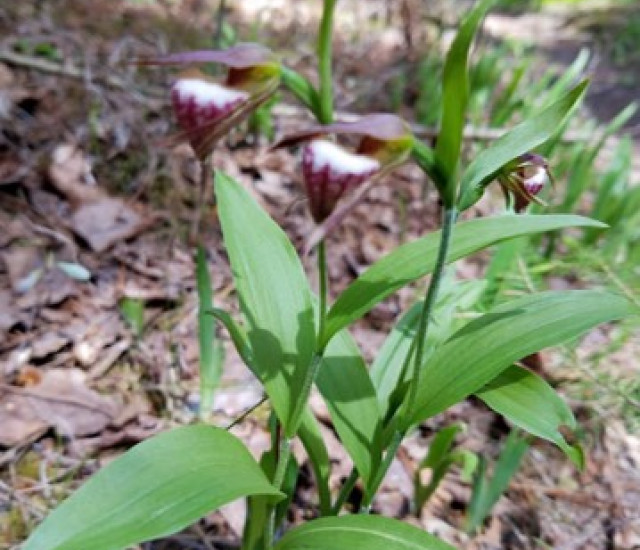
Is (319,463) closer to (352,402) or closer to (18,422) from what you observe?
(352,402)

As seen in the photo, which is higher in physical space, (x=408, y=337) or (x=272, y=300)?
(x=272, y=300)

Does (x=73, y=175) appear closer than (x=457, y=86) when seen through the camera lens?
No

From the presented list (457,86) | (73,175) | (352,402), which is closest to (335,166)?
(457,86)

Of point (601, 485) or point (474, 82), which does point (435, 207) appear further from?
point (601, 485)

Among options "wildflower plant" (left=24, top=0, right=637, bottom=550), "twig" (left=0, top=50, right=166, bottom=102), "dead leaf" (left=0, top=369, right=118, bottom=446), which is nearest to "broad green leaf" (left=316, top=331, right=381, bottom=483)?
"wildflower plant" (left=24, top=0, right=637, bottom=550)

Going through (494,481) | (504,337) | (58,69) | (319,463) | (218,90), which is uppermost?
(218,90)

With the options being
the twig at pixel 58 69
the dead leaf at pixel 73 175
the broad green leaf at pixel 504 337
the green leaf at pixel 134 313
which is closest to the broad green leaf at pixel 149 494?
the broad green leaf at pixel 504 337

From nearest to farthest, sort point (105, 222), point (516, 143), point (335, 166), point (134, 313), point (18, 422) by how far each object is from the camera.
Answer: point (335, 166) → point (516, 143) → point (18, 422) → point (134, 313) → point (105, 222)
